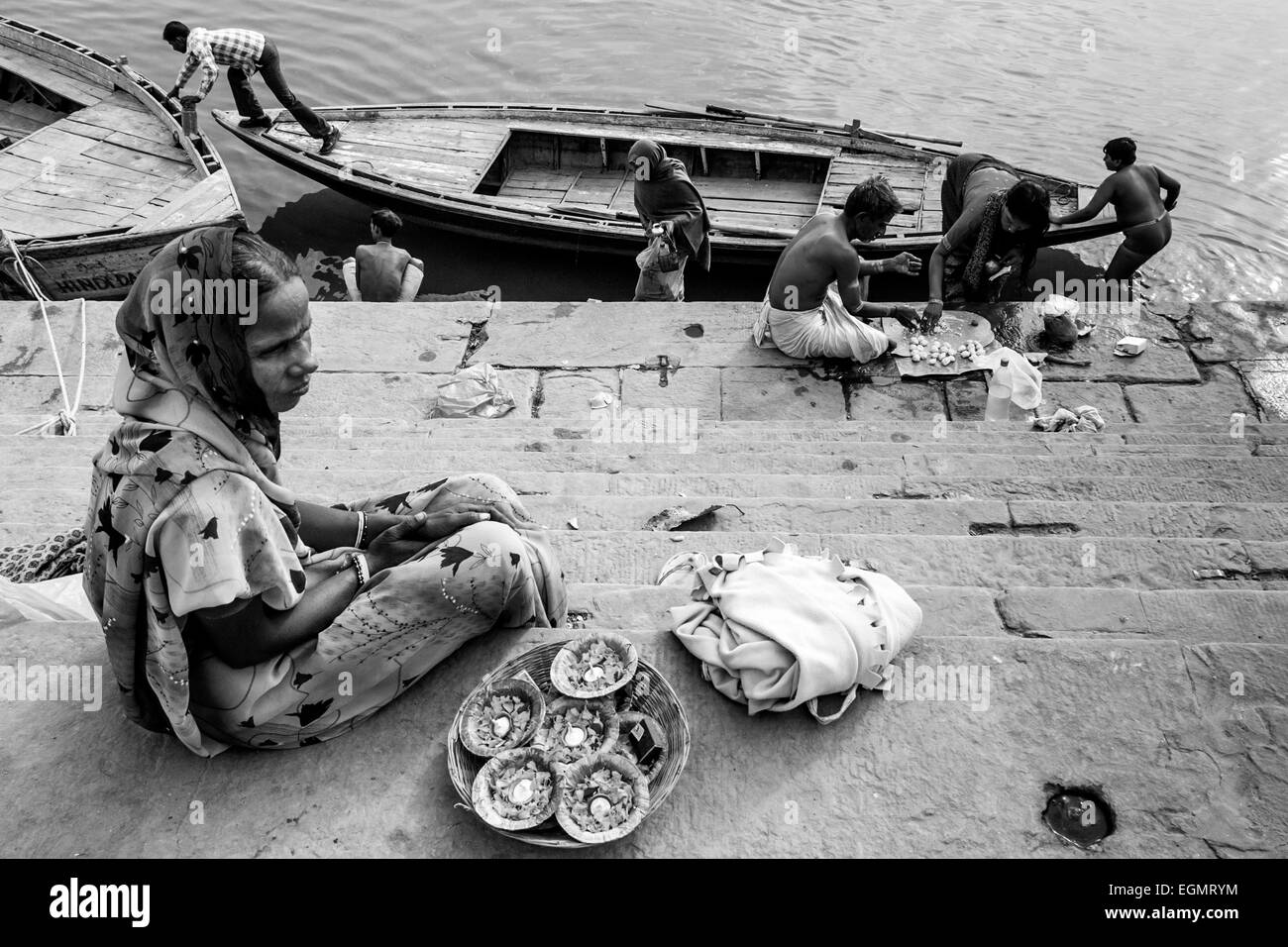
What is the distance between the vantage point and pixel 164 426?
82.7 inches

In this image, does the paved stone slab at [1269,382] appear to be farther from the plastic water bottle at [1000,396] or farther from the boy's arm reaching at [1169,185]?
the boy's arm reaching at [1169,185]

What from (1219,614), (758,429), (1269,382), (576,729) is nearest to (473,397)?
(758,429)

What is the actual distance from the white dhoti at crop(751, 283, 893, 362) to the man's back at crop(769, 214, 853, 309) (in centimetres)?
8

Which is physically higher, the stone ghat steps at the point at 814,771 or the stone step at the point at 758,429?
the stone ghat steps at the point at 814,771

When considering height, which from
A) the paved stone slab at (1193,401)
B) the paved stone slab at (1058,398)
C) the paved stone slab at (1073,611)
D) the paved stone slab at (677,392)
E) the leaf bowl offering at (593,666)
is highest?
the paved stone slab at (1073,611)

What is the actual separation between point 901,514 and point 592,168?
289 inches

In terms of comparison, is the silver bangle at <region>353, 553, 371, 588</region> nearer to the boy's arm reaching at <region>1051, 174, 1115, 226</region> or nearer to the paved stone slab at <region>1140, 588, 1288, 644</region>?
the paved stone slab at <region>1140, 588, 1288, 644</region>

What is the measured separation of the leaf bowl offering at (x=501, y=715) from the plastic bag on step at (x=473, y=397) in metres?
3.11

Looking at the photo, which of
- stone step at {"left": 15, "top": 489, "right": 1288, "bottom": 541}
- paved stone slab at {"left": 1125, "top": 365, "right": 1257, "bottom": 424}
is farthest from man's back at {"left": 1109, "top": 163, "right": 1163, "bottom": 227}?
stone step at {"left": 15, "top": 489, "right": 1288, "bottom": 541}

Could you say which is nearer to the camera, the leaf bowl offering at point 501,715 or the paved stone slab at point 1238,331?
the leaf bowl offering at point 501,715

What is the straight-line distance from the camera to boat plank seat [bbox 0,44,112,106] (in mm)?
10234

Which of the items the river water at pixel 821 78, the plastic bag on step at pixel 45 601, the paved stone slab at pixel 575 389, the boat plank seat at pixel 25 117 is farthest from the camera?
the boat plank seat at pixel 25 117

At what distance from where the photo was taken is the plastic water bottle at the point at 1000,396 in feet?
18.2

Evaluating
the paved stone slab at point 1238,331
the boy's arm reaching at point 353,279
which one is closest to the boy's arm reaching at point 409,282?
the boy's arm reaching at point 353,279
